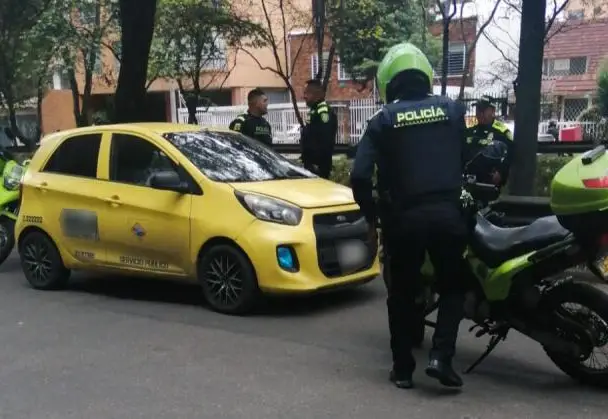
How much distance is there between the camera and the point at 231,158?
23.1ft

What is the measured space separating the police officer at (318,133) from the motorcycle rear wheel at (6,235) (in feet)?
11.8

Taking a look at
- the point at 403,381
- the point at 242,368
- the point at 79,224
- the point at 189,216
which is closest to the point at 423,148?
the point at 403,381

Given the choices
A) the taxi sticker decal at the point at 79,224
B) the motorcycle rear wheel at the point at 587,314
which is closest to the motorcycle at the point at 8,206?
the taxi sticker decal at the point at 79,224

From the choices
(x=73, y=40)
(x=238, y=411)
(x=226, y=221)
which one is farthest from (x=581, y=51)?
(x=238, y=411)

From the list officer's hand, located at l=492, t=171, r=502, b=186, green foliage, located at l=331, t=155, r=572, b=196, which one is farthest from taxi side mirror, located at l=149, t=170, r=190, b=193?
green foliage, located at l=331, t=155, r=572, b=196

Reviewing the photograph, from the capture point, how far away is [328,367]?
5090 mm

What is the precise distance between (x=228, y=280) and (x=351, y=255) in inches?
42.8

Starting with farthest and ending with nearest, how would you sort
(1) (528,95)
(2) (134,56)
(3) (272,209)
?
(2) (134,56) < (1) (528,95) < (3) (272,209)

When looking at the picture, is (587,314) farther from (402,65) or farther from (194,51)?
(194,51)

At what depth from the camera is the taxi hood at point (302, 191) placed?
20.9ft

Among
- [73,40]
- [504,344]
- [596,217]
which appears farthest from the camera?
[73,40]

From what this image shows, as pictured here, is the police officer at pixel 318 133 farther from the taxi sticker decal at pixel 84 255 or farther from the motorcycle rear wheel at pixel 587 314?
the motorcycle rear wheel at pixel 587 314

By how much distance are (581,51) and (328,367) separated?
2801 cm

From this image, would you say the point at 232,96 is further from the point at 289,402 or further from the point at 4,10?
the point at 289,402
